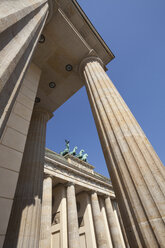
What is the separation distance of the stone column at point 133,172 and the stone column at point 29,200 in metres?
4.84

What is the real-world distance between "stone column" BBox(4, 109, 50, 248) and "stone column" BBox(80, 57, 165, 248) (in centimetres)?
484

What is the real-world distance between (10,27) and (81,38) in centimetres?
777

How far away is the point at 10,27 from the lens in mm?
3494

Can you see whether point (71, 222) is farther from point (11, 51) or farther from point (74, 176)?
point (11, 51)

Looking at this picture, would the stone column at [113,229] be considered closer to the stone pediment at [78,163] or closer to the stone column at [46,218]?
the stone pediment at [78,163]

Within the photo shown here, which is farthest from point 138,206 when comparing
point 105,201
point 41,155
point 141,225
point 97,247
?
point 105,201

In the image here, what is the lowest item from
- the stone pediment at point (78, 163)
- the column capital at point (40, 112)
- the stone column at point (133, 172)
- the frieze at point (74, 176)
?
the stone column at point (133, 172)

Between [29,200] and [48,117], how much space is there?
23.7 ft

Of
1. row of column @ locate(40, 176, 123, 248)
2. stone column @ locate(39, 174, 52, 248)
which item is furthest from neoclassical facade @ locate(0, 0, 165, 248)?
row of column @ locate(40, 176, 123, 248)

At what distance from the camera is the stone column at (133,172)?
317cm

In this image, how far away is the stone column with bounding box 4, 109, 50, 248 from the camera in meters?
6.02

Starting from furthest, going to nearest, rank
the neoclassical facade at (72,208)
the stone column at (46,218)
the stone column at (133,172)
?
the neoclassical facade at (72,208)
the stone column at (46,218)
the stone column at (133,172)

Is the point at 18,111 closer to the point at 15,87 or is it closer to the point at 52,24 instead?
the point at 15,87

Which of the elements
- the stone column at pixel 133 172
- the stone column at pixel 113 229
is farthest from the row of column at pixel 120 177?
the stone column at pixel 113 229
